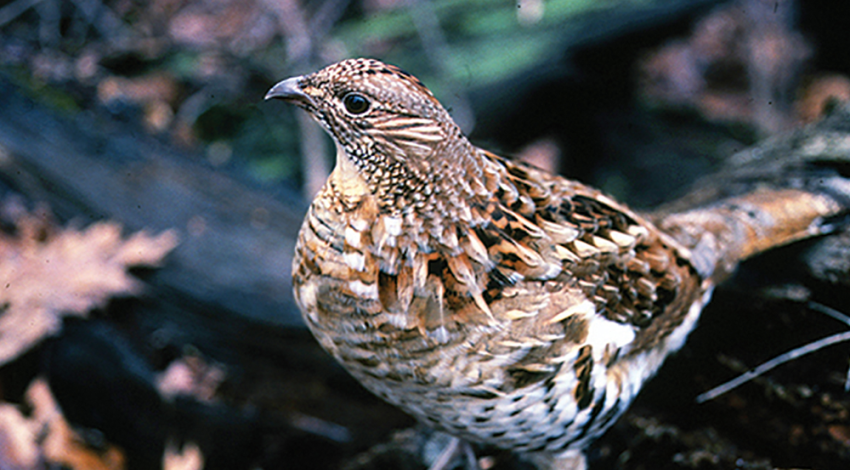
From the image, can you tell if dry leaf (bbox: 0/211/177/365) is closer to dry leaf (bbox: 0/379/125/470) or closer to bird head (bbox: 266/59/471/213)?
dry leaf (bbox: 0/379/125/470)

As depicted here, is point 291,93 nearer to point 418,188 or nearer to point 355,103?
point 355,103

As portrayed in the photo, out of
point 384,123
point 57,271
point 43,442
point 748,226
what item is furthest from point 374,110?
point 43,442

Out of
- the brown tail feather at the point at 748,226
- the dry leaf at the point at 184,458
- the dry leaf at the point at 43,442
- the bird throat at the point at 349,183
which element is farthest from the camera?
the dry leaf at the point at 184,458

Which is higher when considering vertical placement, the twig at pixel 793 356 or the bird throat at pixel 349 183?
the bird throat at pixel 349 183

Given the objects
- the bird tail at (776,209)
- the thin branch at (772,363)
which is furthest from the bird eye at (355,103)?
the thin branch at (772,363)

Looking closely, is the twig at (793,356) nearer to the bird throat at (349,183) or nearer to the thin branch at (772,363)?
the thin branch at (772,363)

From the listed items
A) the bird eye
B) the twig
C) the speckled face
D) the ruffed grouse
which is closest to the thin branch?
the twig

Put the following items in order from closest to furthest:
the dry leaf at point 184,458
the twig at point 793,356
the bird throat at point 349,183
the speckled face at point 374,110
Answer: the speckled face at point 374,110 < the bird throat at point 349,183 < the twig at point 793,356 < the dry leaf at point 184,458

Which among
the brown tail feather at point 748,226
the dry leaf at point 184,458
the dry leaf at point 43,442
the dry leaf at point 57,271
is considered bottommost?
the dry leaf at point 184,458

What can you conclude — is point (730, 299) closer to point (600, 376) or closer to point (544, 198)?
point (600, 376)
